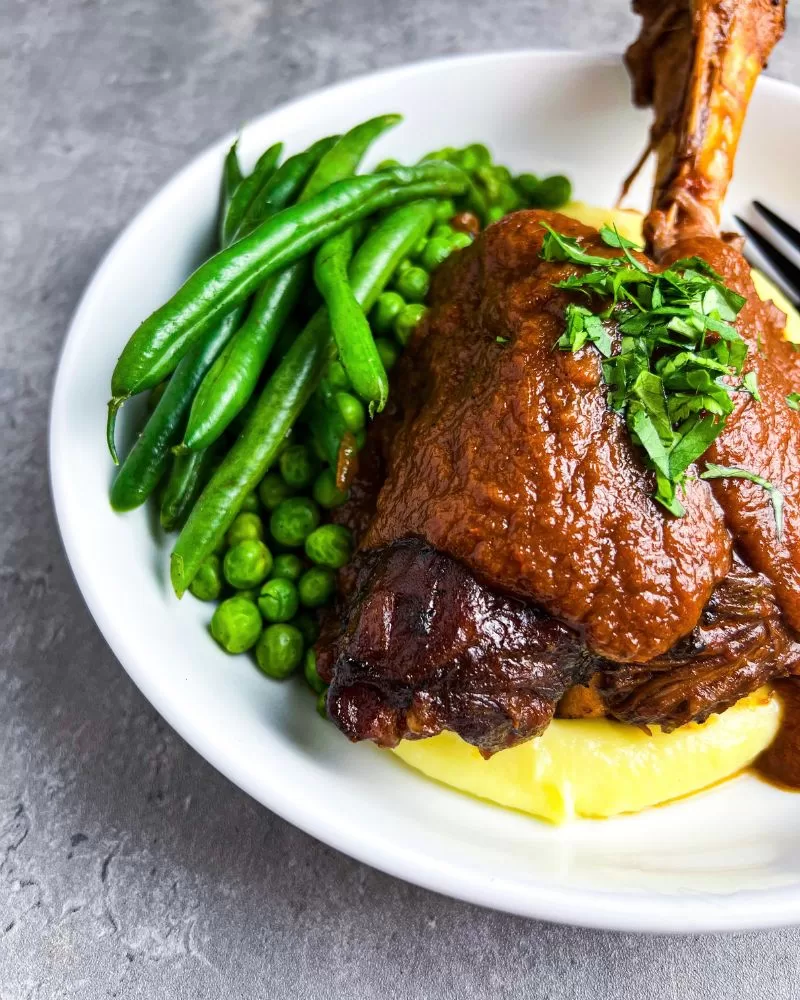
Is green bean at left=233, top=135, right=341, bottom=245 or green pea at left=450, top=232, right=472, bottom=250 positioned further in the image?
green pea at left=450, top=232, right=472, bottom=250

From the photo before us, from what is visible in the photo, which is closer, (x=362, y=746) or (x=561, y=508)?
(x=561, y=508)

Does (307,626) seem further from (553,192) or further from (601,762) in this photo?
(553,192)

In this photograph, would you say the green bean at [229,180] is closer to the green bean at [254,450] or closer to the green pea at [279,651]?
the green bean at [254,450]

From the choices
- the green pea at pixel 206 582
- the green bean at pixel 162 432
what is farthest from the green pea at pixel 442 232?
the green pea at pixel 206 582

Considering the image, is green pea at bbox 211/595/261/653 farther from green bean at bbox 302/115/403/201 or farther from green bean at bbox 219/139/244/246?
green bean at bbox 302/115/403/201

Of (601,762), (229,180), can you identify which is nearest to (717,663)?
(601,762)

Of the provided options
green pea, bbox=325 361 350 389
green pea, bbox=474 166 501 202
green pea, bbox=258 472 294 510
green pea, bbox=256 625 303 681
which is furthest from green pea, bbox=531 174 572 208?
green pea, bbox=256 625 303 681
